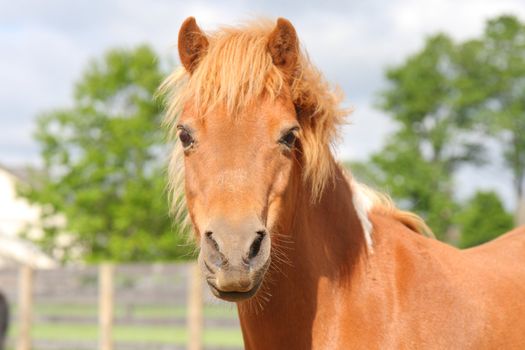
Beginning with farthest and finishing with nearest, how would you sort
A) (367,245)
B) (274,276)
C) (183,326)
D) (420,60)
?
(420,60)
(183,326)
(367,245)
(274,276)

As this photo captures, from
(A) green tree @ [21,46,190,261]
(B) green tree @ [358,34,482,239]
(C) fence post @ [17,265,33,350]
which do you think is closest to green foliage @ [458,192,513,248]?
(B) green tree @ [358,34,482,239]

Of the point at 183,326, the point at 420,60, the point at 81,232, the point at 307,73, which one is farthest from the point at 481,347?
the point at 420,60

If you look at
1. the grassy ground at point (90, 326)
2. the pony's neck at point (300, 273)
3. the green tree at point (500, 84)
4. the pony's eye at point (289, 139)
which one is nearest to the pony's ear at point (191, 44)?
the pony's eye at point (289, 139)

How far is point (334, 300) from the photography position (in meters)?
3.63

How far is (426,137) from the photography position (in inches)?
1784

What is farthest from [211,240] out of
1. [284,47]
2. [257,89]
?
[284,47]

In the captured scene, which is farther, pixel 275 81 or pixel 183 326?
pixel 183 326

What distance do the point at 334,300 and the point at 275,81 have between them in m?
1.01

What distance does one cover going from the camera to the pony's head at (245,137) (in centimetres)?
311

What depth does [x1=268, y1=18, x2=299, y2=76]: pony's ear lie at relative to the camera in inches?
143

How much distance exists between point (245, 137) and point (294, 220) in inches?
18.4

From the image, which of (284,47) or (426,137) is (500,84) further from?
(284,47)

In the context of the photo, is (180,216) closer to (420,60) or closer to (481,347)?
(481,347)

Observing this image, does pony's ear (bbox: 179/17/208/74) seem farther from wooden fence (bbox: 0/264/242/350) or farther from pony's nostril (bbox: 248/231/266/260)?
wooden fence (bbox: 0/264/242/350)
